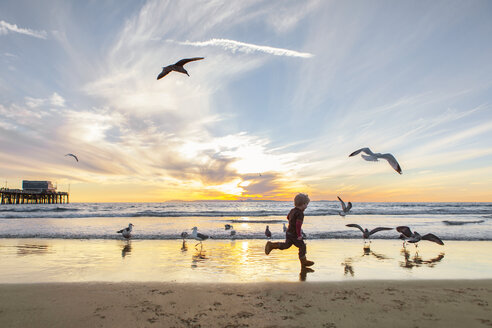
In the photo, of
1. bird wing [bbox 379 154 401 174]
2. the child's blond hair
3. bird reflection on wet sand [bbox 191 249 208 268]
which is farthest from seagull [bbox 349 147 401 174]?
bird reflection on wet sand [bbox 191 249 208 268]

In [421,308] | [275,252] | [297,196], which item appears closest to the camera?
[421,308]

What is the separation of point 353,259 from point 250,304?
5002mm

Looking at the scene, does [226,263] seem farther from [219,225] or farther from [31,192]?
[31,192]

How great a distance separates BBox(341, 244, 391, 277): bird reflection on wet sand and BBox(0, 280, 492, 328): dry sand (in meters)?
1.09

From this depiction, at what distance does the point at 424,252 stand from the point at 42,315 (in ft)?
34.7

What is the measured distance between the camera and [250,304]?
15.5 ft

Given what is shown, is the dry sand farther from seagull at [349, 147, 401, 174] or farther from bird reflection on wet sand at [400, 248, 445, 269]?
seagull at [349, 147, 401, 174]

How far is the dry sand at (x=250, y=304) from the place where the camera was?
4094mm

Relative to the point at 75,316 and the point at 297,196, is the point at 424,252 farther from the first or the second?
the point at 75,316

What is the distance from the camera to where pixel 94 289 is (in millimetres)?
5512

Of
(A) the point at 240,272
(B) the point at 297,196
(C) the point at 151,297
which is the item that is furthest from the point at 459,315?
(C) the point at 151,297

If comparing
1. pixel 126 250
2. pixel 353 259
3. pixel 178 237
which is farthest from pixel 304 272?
pixel 178 237

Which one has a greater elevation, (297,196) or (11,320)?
(297,196)

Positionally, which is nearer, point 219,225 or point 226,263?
point 226,263
